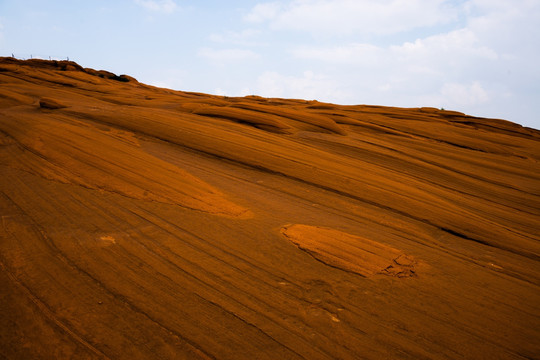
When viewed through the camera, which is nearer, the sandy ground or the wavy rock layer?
the sandy ground

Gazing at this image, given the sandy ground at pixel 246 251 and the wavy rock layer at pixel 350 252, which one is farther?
the wavy rock layer at pixel 350 252

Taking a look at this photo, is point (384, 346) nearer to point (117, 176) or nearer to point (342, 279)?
point (342, 279)

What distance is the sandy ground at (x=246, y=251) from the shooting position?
6.45ft

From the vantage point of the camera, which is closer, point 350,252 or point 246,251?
point 246,251

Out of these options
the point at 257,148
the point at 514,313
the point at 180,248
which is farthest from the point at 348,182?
the point at 180,248

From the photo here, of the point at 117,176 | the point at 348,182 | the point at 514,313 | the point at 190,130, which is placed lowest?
the point at 514,313

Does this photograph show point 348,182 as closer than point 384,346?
No

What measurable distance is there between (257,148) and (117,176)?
107 inches

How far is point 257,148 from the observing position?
6.02 m

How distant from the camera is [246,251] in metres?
2.95

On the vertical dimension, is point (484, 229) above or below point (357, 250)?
above

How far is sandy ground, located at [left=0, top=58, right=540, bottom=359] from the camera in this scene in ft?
6.45

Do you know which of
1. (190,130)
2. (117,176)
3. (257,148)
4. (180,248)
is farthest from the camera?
(190,130)

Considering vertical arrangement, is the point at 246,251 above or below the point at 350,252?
below
